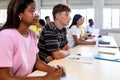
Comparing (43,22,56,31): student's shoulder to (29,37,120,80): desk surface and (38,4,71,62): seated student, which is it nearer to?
(38,4,71,62): seated student

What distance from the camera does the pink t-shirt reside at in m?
1.22

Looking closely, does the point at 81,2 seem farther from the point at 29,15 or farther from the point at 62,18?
the point at 29,15

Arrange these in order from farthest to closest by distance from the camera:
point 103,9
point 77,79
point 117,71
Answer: point 103,9
point 117,71
point 77,79

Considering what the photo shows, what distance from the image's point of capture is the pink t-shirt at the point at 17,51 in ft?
4.00

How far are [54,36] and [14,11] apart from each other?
88 centimetres

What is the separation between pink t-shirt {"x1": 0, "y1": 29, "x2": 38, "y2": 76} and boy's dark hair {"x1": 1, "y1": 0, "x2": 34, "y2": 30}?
53mm

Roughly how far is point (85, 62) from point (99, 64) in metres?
0.14

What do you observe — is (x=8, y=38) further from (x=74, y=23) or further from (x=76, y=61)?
(x=74, y=23)

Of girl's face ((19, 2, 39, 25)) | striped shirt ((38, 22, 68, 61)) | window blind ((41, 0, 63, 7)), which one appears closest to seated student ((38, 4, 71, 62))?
striped shirt ((38, 22, 68, 61))

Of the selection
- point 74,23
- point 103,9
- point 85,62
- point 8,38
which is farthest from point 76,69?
point 103,9

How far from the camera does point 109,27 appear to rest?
7793mm

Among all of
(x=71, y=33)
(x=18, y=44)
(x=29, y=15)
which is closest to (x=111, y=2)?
(x=71, y=33)

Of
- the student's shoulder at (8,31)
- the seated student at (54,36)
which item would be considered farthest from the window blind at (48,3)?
the student's shoulder at (8,31)

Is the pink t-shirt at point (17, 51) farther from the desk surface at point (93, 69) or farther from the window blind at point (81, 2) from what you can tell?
the window blind at point (81, 2)
